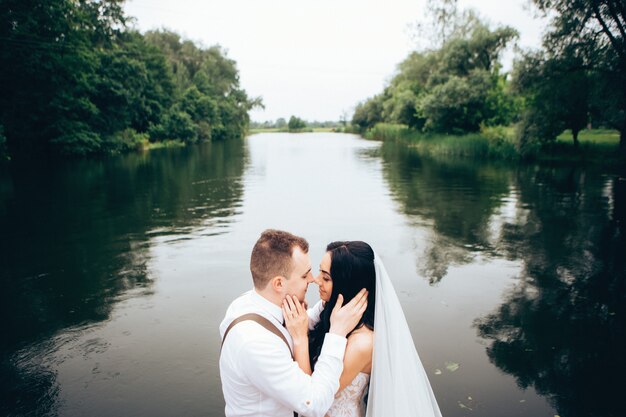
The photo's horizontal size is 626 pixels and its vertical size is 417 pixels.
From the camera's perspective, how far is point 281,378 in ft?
6.17

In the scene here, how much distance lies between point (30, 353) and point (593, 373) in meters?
6.85

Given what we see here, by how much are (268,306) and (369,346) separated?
61 cm

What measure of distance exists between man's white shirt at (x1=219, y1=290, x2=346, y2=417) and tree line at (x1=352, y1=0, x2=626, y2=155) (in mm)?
25016

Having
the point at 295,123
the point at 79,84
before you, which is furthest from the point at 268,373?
the point at 295,123

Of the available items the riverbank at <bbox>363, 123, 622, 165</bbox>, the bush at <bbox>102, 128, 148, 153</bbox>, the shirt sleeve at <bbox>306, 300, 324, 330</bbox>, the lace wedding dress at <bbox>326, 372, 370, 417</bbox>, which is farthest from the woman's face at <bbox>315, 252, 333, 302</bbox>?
the bush at <bbox>102, 128, 148, 153</bbox>

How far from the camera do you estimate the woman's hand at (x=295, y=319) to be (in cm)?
214

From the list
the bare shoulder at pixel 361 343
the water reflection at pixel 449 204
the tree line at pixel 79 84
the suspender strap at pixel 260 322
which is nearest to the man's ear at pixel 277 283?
the suspender strap at pixel 260 322

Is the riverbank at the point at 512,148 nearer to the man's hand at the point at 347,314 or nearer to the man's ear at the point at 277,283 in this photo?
the man's hand at the point at 347,314

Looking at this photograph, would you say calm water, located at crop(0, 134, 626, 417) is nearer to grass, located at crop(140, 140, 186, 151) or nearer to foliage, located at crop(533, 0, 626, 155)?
foliage, located at crop(533, 0, 626, 155)

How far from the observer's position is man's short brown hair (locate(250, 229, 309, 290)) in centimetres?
224

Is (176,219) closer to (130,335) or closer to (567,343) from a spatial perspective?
(130,335)

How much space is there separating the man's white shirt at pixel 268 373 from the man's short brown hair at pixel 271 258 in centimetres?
13

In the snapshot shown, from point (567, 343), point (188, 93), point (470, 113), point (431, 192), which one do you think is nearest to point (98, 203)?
point (431, 192)

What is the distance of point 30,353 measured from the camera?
5.38m
